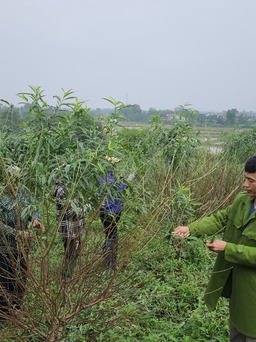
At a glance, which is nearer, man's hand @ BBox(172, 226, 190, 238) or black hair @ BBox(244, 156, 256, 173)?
black hair @ BBox(244, 156, 256, 173)

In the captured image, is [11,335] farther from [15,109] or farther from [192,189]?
[192,189]

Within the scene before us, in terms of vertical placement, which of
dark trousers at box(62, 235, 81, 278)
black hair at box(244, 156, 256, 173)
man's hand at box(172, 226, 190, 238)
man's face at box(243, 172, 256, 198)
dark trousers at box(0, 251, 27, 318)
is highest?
black hair at box(244, 156, 256, 173)

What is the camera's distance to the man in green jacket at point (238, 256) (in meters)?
1.90

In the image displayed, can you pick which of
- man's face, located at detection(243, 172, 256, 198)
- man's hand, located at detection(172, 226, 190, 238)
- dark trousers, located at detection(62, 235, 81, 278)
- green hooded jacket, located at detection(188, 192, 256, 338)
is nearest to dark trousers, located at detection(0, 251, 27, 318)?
dark trousers, located at detection(62, 235, 81, 278)

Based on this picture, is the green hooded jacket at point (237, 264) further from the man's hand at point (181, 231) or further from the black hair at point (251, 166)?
the black hair at point (251, 166)

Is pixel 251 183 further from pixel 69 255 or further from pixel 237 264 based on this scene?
pixel 69 255

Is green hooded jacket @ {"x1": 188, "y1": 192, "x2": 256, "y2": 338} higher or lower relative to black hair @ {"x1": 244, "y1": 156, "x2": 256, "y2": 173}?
lower

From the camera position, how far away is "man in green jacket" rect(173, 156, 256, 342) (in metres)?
1.90

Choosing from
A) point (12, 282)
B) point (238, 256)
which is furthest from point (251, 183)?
point (12, 282)

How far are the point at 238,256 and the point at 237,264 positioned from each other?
0.59 ft

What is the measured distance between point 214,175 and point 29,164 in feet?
11.3

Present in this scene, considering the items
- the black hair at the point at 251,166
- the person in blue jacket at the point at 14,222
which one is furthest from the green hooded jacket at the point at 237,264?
the person in blue jacket at the point at 14,222

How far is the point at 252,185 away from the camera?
75.5 inches

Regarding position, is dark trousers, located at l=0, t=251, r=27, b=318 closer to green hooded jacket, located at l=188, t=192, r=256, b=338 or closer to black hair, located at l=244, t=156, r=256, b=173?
green hooded jacket, located at l=188, t=192, r=256, b=338
